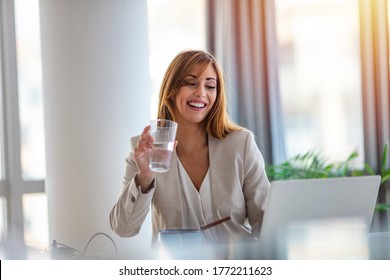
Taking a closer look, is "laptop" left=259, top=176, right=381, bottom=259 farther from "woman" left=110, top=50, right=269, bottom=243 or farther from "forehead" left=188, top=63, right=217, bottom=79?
"forehead" left=188, top=63, right=217, bottom=79

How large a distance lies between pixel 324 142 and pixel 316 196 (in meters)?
2.40

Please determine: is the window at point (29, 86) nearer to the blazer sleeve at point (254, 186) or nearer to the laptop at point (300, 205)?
the blazer sleeve at point (254, 186)

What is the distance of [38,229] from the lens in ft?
13.2

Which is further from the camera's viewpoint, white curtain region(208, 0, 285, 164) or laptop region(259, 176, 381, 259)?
white curtain region(208, 0, 285, 164)

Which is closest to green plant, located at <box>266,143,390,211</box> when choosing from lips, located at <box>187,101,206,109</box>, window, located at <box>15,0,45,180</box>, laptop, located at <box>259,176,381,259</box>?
window, located at <box>15,0,45,180</box>

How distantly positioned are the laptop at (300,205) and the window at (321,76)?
2.29 metres

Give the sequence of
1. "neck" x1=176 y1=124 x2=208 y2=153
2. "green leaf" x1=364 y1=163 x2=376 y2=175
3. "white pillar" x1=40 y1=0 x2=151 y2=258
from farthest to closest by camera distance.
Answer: "green leaf" x1=364 y1=163 x2=376 y2=175 → "white pillar" x1=40 y1=0 x2=151 y2=258 → "neck" x1=176 y1=124 x2=208 y2=153

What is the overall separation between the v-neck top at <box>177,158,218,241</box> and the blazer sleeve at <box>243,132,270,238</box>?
0.38 feet

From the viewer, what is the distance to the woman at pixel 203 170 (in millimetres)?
2047

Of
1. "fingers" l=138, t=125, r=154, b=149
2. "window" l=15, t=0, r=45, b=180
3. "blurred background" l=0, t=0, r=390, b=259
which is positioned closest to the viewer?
"fingers" l=138, t=125, r=154, b=149

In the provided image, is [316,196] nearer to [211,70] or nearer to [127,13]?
[211,70]

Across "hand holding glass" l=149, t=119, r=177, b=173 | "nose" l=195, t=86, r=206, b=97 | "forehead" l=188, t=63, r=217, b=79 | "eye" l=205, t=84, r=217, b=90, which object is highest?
"forehead" l=188, t=63, r=217, b=79

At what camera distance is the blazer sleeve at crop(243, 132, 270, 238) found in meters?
2.05
